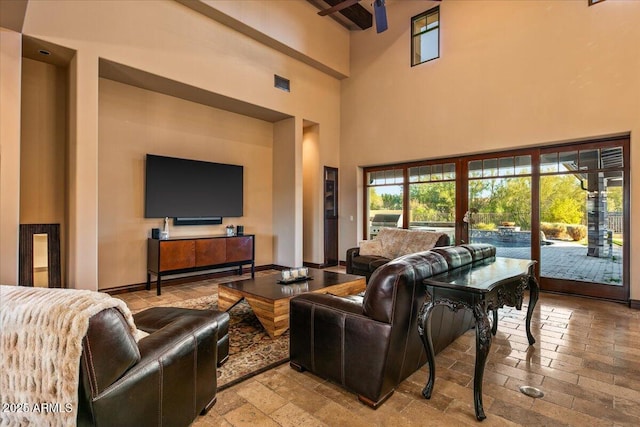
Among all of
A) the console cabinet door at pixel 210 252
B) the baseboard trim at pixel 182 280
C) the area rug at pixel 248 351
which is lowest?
the area rug at pixel 248 351

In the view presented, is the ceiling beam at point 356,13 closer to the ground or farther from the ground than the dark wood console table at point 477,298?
farther from the ground

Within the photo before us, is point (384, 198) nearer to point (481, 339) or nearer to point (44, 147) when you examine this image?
point (481, 339)

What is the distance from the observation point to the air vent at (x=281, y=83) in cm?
609

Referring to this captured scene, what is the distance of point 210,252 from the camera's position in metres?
5.33

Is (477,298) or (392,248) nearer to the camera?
(477,298)

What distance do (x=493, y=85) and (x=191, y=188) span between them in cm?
526

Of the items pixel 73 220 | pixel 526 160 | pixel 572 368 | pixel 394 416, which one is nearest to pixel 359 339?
pixel 394 416

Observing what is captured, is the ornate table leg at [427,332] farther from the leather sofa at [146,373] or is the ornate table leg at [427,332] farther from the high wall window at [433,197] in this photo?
the high wall window at [433,197]

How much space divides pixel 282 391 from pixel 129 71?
453 cm

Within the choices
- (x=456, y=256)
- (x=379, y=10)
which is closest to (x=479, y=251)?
(x=456, y=256)

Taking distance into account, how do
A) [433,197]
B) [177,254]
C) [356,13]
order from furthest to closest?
[356,13], [433,197], [177,254]

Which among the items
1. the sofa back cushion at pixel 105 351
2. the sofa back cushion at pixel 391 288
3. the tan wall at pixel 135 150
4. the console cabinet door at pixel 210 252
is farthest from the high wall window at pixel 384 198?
the sofa back cushion at pixel 105 351

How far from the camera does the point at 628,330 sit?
3.33m

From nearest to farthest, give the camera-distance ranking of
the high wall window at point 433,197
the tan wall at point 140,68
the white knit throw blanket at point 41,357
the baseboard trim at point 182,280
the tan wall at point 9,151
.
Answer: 1. the white knit throw blanket at point 41,357
2. the tan wall at point 9,151
3. the tan wall at point 140,68
4. the baseboard trim at point 182,280
5. the high wall window at point 433,197
